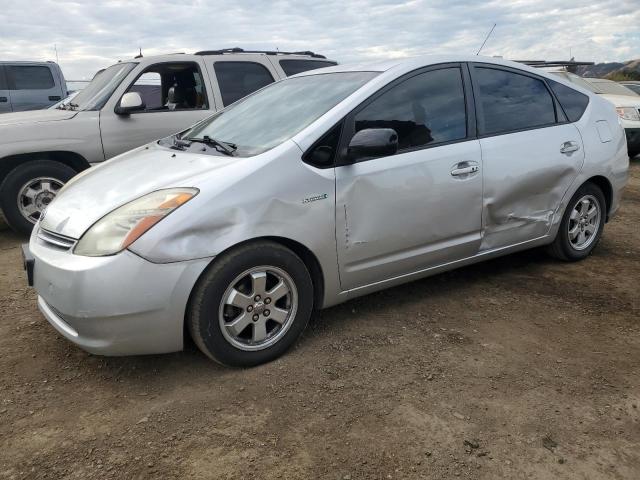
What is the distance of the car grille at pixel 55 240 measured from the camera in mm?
2846

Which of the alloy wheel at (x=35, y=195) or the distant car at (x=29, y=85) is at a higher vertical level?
the distant car at (x=29, y=85)

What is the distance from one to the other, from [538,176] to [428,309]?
4.08 ft

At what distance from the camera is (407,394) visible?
2.78m

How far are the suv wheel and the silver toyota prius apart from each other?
227 cm

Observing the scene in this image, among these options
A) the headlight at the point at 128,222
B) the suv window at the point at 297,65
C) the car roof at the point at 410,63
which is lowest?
the headlight at the point at 128,222


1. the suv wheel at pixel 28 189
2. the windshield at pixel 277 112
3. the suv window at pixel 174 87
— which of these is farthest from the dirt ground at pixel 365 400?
the suv window at pixel 174 87

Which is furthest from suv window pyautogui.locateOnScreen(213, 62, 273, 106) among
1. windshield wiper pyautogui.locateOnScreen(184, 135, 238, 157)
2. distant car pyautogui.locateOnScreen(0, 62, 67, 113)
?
distant car pyautogui.locateOnScreen(0, 62, 67, 113)

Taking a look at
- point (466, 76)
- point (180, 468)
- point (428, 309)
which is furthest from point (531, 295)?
point (180, 468)

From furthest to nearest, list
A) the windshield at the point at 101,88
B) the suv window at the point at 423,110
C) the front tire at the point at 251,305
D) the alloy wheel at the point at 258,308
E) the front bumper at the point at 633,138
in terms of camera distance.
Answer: the front bumper at the point at 633,138
the windshield at the point at 101,88
the suv window at the point at 423,110
the alloy wheel at the point at 258,308
the front tire at the point at 251,305

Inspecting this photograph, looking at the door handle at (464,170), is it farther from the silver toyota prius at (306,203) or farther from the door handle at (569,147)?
the door handle at (569,147)

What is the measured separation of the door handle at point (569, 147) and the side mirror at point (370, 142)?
5.55ft

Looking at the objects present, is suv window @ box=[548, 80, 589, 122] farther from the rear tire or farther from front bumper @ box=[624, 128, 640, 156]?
front bumper @ box=[624, 128, 640, 156]

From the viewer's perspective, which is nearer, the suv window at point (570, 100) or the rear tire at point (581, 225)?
the suv window at point (570, 100)

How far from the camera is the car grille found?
2.85 meters
